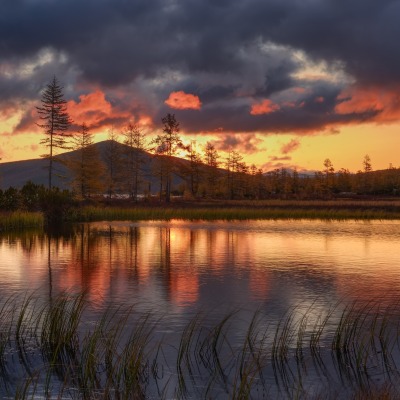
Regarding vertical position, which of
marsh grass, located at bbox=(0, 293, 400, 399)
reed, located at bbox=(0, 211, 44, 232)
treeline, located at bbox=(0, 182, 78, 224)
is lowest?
marsh grass, located at bbox=(0, 293, 400, 399)

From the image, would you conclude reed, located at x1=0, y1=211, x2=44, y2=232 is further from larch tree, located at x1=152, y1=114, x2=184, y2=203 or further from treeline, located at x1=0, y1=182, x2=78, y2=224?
larch tree, located at x1=152, y1=114, x2=184, y2=203

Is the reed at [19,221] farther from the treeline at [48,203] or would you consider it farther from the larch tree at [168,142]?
the larch tree at [168,142]

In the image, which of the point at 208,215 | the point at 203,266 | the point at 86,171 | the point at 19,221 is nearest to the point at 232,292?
the point at 203,266

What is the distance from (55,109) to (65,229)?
112 ft

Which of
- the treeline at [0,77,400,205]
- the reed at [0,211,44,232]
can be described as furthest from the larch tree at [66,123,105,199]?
the reed at [0,211,44,232]

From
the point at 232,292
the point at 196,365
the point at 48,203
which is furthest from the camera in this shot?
the point at 48,203

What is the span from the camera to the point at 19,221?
140ft

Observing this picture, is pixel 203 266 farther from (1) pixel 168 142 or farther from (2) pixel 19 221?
(1) pixel 168 142

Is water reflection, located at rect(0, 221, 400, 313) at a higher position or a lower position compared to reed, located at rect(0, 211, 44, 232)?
lower

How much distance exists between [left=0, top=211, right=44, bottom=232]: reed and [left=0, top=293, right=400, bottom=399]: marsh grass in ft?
100

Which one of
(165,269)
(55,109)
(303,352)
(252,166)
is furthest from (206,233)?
(252,166)

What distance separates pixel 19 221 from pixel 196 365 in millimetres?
36053

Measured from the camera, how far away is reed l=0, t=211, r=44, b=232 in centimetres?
4109

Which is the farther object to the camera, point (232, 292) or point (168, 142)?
point (168, 142)
